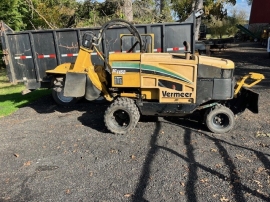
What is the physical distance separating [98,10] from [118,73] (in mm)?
9611

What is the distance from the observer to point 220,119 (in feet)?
20.2

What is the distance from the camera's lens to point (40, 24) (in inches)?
714

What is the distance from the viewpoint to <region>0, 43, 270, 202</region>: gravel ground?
13.3 feet

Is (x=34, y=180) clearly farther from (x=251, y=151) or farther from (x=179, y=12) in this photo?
(x=179, y=12)

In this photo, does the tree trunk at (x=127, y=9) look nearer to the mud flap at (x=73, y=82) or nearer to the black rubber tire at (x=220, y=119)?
the mud flap at (x=73, y=82)

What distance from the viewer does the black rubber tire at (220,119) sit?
5.99 m

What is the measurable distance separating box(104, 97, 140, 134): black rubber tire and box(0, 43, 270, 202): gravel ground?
17 cm

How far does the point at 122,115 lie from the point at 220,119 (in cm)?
209

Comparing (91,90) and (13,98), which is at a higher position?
(91,90)

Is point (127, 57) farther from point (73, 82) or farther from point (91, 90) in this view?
point (73, 82)

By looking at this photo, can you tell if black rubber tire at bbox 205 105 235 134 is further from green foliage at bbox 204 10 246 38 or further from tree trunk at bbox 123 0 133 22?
green foliage at bbox 204 10 246 38

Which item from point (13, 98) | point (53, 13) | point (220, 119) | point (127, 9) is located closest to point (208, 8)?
point (53, 13)

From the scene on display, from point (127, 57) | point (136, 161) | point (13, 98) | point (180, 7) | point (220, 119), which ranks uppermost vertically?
point (180, 7)

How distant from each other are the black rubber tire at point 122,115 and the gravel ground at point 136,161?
0.57ft
